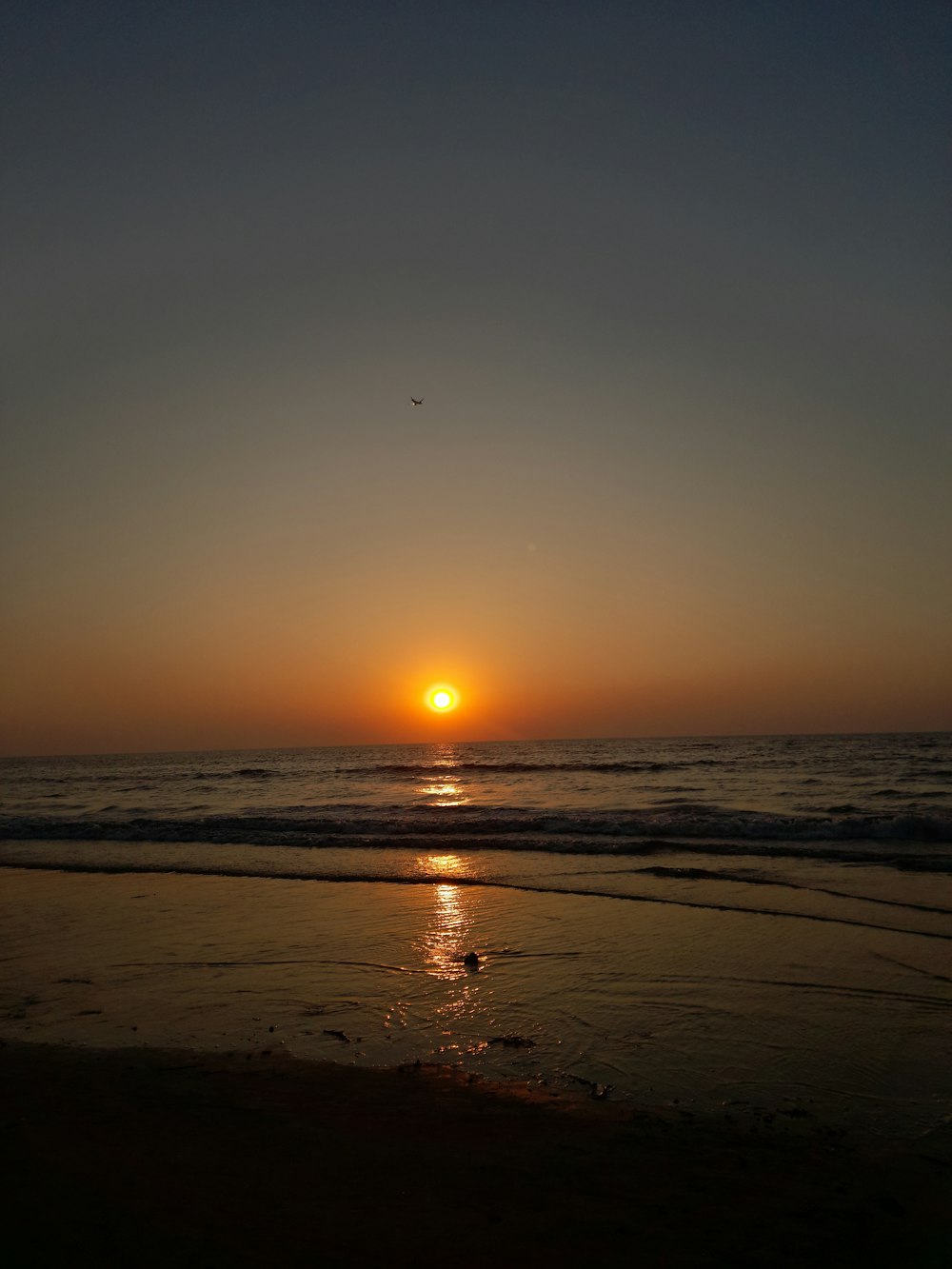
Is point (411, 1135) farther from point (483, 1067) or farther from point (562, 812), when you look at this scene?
point (562, 812)

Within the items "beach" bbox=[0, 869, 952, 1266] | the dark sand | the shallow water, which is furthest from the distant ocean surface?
the dark sand

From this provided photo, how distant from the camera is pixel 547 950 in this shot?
10.1 m

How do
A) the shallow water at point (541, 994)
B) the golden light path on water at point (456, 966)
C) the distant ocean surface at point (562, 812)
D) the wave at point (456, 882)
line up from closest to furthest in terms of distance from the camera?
the shallow water at point (541, 994) → the golden light path on water at point (456, 966) → the wave at point (456, 882) → the distant ocean surface at point (562, 812)

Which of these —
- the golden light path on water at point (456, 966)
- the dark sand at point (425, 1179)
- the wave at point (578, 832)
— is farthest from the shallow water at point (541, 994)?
the wave at point (578, 832)

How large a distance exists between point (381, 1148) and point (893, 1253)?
2.99 metres

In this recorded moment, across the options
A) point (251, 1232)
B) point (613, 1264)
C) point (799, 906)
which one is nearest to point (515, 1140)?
point (613, 1264)

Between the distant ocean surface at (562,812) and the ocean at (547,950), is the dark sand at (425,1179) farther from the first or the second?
the distant ocean surface at (562,812)

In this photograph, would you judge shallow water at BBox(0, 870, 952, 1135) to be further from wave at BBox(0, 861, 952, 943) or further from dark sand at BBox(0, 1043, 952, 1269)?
dark sand at BBox(0, 1043, 952, 1269)

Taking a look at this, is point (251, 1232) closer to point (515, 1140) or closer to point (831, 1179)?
point (515, 1140)

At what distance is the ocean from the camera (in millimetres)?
6797

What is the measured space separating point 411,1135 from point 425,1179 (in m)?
0.58

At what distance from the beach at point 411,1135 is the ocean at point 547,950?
2.8 inches

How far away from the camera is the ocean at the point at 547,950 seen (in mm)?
6797

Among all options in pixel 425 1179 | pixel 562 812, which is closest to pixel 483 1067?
pixel 425 1179
